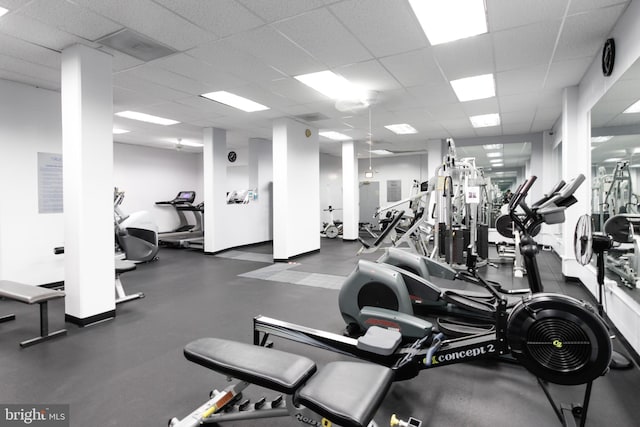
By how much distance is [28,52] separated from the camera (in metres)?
3.53

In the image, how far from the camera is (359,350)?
2178mm

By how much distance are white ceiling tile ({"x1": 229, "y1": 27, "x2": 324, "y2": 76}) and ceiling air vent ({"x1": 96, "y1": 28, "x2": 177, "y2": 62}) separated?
81 cm

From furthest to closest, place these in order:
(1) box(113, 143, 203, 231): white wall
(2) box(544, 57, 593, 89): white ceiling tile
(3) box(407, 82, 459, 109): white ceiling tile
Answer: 1. (1) box(113, 143, 203, 231): white wall
2. (3) box(407, 82, 459, 109): white ceiling tile
3. (2) box(544, 57, 593, 89): white ceiling tile

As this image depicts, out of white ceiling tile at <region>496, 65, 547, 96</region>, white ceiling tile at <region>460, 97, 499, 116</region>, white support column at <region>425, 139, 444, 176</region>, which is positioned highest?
white ceiling tile at <region>460, 97, 499, 116</region>

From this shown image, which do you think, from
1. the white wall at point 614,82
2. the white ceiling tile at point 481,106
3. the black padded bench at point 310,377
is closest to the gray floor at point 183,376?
the white wall at point 614,82

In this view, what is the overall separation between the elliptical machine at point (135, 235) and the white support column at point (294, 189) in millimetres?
2283

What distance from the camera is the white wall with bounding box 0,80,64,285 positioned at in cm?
430

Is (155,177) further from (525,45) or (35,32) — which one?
(525,45)

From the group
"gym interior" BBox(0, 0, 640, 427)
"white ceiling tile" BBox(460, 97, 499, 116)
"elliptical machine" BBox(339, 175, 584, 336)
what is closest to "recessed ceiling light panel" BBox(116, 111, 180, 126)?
"gym interior" BBox(0, 0, 640, 427)

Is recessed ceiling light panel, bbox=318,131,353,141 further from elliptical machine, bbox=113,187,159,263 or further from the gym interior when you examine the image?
elliptical machine, bbox=113,187,159,263

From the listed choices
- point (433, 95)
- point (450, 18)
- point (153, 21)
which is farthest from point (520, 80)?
point (153, 21)

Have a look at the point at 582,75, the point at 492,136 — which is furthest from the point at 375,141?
the point at 582,75

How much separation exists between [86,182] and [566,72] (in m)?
5.69

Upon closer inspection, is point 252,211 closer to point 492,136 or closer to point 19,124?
point 19,124
